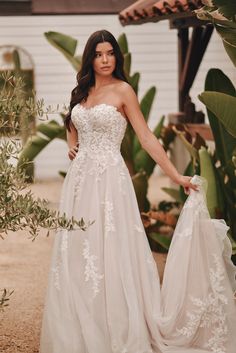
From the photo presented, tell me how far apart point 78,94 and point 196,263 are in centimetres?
116

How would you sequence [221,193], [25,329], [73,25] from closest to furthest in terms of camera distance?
[25,329], [221,193], [73,25]

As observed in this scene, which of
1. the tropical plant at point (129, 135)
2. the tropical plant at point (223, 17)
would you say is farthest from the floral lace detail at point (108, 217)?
the tropical plant at point (129, 135)

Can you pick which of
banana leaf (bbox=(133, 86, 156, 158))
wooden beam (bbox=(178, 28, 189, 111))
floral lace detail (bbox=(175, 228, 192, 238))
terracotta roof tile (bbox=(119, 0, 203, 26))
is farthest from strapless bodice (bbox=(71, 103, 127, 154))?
wooden beam (bbox=(178, 28, 189, 111))

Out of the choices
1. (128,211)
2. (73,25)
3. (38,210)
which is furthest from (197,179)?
(73,25)

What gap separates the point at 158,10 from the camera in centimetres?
721

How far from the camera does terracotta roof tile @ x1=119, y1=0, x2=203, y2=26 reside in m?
6.43

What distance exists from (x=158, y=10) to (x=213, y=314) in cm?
369

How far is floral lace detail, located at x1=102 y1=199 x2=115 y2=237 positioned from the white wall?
29.0 feet

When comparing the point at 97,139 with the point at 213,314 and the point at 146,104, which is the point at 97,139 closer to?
the point at 213,314

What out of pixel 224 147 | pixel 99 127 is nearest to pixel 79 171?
pixel 99 127

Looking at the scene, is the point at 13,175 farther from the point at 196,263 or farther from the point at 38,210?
the point at 196,263

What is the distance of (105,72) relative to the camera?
426cm

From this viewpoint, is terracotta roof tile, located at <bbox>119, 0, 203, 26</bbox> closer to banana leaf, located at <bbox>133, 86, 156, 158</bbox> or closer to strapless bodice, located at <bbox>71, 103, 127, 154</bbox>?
banana leaf, located at <bbox>133, 86, 156, 158</bbox>

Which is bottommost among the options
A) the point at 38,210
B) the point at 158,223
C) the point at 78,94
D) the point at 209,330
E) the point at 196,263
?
the point at 158,223
